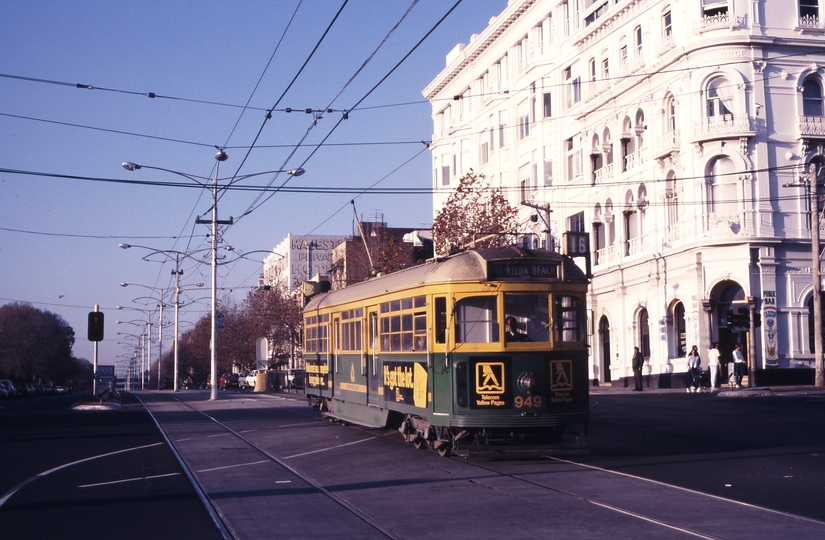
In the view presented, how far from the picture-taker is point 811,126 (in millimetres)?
40000

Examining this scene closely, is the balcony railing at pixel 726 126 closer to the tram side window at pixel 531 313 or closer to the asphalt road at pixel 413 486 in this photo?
the asphalt road at pixel 413 486

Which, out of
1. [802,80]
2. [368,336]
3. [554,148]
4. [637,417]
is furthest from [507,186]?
[368,336]

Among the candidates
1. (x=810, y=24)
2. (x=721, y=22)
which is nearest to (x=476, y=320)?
(x=721, y=22)

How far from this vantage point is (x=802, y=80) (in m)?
40.4

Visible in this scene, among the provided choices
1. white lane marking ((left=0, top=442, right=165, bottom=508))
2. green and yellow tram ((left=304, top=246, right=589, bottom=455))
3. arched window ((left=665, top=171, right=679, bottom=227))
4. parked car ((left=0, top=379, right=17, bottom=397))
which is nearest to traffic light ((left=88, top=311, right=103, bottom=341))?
white lane marking ((left=0, top=442, right=165, bottom=508))

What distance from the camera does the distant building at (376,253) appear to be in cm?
5453

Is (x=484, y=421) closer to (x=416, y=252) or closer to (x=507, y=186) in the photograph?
(x=507, y=186)

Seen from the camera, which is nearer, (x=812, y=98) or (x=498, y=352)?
(x=498, y=352)

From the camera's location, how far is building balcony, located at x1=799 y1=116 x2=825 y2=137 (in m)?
39.9

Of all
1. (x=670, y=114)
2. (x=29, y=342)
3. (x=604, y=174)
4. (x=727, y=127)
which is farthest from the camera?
(x=29, y=342)

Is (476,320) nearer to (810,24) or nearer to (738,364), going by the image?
(738,364)

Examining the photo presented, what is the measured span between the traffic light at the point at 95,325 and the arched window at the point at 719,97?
82.3ft

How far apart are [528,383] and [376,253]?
47.2 metres

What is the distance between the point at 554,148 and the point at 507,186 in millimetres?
5840
